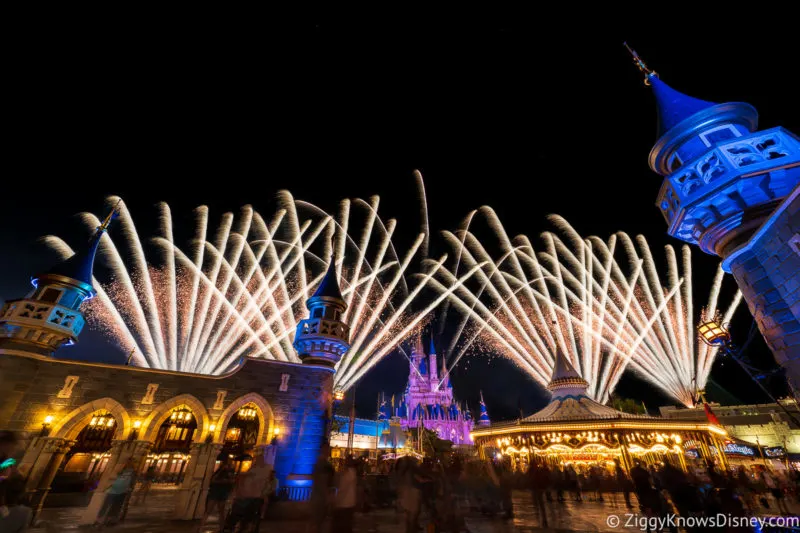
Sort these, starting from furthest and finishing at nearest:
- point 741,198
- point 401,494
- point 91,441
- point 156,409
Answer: point 156,409 → point 91,441 → point 741,198 → point 401,494

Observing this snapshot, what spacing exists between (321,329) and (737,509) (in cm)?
1597

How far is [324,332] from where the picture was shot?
732 inches

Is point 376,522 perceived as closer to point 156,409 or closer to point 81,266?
point 156,409

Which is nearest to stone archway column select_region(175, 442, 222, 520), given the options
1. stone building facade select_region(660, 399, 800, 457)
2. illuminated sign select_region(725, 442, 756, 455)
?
illuminated sign select_region(725, 442, 756, 455)

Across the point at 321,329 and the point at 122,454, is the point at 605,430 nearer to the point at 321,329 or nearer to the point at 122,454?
the point at 321,329

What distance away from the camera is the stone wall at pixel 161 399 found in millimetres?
13734

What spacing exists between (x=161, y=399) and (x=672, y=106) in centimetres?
2699

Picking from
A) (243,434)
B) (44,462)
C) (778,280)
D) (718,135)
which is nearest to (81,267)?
(44,462)

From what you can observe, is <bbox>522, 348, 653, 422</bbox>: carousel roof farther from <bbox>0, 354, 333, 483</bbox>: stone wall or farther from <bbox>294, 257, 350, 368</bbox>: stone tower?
<bbox>0, 354, 333, 483</bbox>: stone wall

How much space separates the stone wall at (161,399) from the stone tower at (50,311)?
72 centimetres

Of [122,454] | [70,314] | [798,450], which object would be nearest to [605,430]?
[122,454]

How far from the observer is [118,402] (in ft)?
47.8

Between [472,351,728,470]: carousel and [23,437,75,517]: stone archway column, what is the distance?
2260 centimetres

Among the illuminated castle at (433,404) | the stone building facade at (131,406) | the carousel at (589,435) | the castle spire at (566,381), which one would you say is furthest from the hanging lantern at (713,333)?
the illuminated castle at (433,404)
